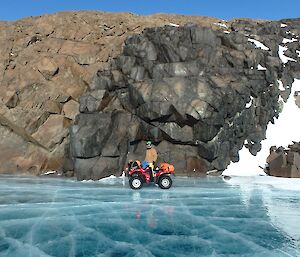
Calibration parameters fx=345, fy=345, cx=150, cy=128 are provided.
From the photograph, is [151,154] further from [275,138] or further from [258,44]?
[258,44]

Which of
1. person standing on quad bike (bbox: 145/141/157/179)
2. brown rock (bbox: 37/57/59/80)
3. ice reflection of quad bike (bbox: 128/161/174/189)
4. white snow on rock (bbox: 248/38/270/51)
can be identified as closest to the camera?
person standing on quad bike (bbox: 145/141/157/179)

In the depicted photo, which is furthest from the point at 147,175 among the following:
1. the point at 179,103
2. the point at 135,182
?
the point at 179,103

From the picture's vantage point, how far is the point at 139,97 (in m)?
21.7

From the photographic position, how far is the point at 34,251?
6.43m

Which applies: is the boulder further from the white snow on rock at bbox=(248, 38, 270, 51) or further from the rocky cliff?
the white snow on rock at bbox=(248, 38, 270, 51)

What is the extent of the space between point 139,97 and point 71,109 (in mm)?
6558

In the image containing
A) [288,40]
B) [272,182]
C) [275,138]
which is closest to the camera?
[272,182]

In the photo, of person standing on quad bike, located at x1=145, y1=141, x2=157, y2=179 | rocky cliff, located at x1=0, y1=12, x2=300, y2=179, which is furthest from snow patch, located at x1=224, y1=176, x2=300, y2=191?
person standing on quad bike, located at x1=145, y1=141, x2=157, y2=179

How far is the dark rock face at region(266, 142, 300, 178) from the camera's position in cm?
1991

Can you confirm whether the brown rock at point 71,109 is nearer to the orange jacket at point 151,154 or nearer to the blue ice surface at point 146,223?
the blue ice surface at point 146,223

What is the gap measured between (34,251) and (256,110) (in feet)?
70.5

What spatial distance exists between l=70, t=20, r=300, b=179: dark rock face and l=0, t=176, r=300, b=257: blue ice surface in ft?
21.3

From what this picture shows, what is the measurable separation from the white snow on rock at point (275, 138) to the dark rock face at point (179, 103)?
23.4 inches

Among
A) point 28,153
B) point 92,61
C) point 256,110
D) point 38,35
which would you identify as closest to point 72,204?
point 28,153
